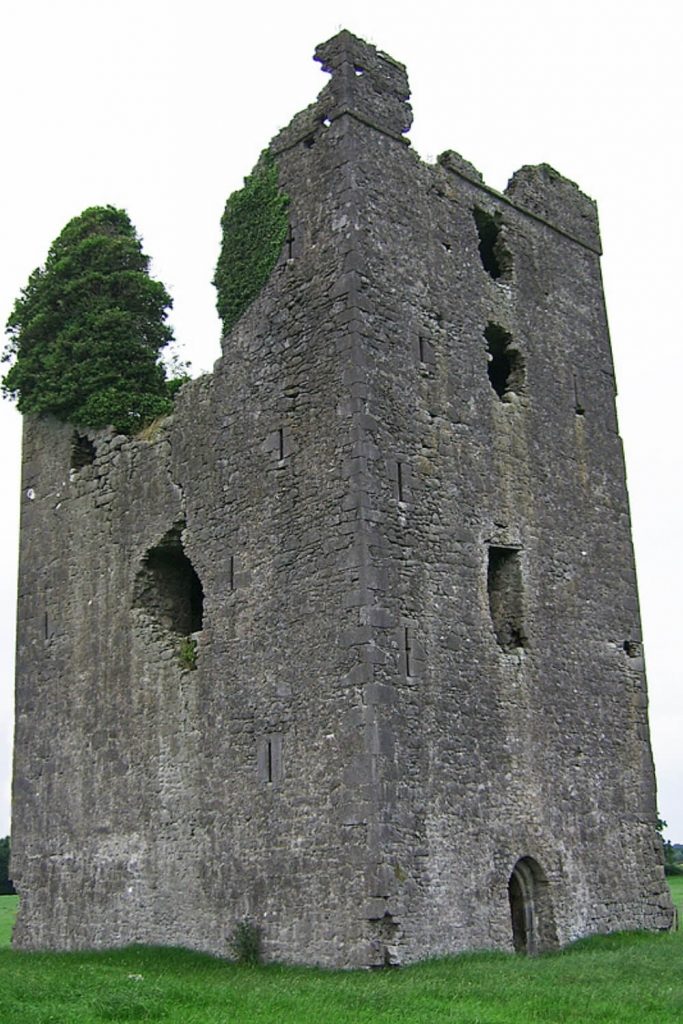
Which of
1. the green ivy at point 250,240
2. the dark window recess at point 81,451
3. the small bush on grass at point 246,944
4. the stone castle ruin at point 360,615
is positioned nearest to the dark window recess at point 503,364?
the stone castle ruin at point 360,615

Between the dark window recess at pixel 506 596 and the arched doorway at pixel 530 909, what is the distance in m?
2.92

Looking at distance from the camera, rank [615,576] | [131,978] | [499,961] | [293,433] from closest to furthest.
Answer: [131,978]
[499,961]
[293,433]
[615,576]

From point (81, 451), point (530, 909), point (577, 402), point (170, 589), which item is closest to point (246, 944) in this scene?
point (530, 909)

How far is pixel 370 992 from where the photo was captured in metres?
12.8

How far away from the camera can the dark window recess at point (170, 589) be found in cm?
1912

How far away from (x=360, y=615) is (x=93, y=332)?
830 centimetres

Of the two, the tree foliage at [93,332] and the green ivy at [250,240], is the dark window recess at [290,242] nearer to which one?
the green ivy at [250,240]

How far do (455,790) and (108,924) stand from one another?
228 inches

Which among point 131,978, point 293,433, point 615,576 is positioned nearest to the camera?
point 131,978

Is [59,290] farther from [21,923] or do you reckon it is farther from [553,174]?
[21,923]

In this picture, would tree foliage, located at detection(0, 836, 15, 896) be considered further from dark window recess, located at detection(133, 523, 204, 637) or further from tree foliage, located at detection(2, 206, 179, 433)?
dark window recess, located at detection(133, 523, 204, 637)

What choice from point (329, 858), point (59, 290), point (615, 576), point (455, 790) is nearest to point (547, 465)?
point (615, 576)

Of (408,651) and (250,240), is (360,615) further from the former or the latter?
(250,240)

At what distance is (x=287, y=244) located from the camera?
18125 mm
